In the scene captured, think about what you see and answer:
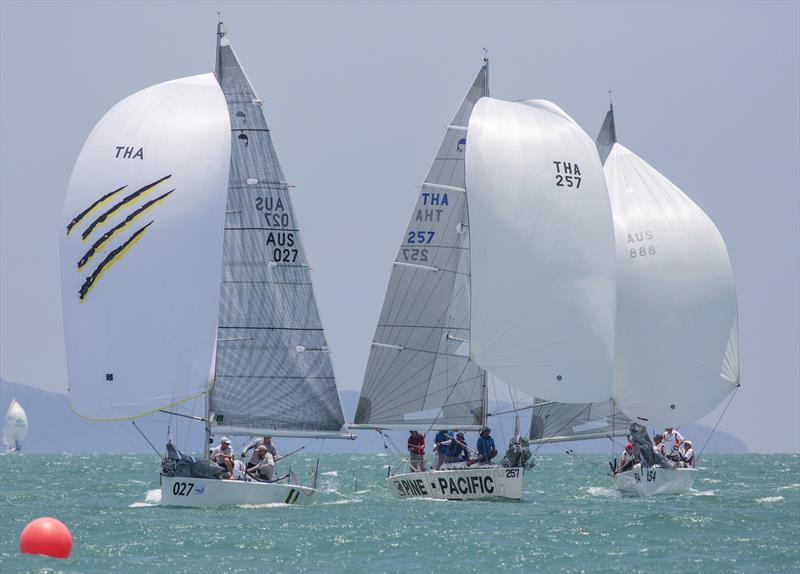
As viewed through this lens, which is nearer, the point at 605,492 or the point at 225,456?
the point at 225,456

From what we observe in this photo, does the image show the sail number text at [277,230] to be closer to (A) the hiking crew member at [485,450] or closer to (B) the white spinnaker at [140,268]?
(B) the white spinnaker at [140,268]

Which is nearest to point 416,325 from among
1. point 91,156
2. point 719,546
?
point 91,156

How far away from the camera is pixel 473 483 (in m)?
32.5

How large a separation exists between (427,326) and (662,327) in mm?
7087

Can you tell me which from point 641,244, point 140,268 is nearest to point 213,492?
point 140,268

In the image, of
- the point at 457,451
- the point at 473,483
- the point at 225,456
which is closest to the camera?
the point at 225,456

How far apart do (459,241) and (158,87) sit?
800cm

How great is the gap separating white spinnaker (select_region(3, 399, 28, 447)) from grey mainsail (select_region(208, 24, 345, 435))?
120569 mm

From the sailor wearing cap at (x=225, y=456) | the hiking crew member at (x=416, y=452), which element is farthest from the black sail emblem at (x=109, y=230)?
the hiking crew member at (x=416, y=452)

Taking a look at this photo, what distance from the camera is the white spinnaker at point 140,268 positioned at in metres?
29.0

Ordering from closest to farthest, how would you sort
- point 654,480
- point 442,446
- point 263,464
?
point 263,464, point 442,446, point 654,480

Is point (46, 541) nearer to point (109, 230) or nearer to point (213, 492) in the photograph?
point (213, 492)

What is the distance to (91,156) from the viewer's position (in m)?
29.7

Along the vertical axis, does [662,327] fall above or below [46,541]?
above
